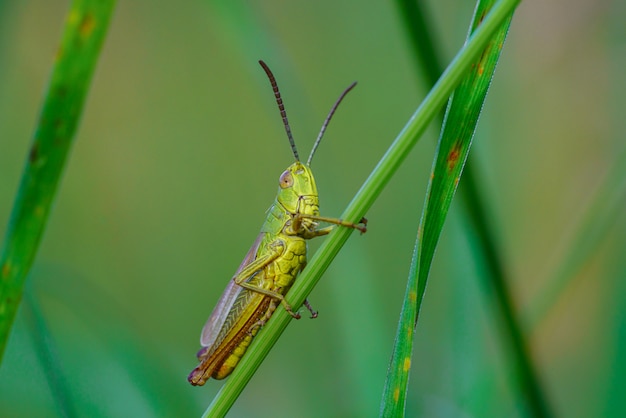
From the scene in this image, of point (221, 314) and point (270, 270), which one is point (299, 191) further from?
point (221, 314)

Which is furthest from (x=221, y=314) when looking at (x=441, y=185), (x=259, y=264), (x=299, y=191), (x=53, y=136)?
(x=53, y=136)

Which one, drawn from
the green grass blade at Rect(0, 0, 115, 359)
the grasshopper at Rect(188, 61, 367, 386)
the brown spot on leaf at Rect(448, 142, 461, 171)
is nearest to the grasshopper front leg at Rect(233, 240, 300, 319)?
the grasshopper at Rect(188, 61, 367, 386)

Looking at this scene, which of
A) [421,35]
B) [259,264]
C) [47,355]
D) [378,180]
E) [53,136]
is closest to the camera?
[53,136]

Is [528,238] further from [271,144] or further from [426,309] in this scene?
[271,144]

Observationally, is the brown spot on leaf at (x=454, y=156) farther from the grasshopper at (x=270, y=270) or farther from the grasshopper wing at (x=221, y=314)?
the grasshopper wing at (x=221, y=314)

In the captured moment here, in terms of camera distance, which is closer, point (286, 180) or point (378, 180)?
point (378, 180)

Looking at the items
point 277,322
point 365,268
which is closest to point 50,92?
point 277,322
